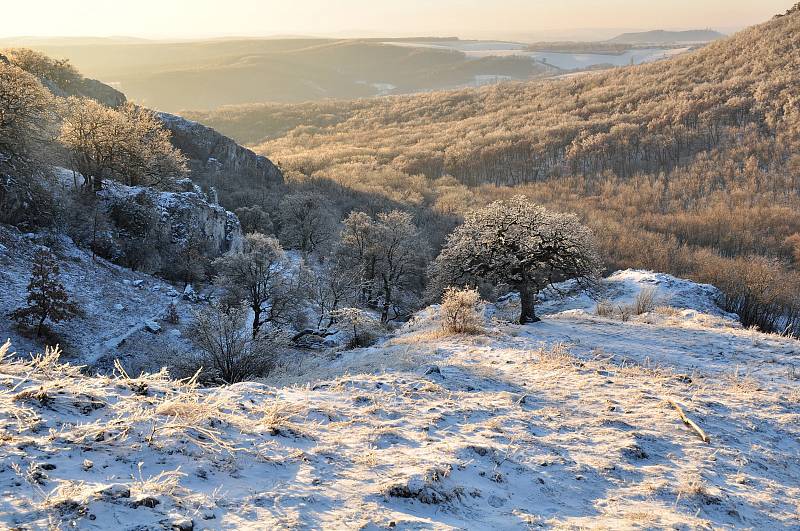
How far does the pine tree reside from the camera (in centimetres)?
1742

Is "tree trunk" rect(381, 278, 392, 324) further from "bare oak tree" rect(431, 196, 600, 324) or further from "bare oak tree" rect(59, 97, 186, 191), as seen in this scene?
"bare oak tree" rect(59, 97, 186, 191)

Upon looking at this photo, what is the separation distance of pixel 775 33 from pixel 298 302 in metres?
135

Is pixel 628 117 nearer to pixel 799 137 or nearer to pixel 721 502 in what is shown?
pixel 799 137

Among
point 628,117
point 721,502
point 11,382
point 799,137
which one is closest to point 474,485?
point 721,502

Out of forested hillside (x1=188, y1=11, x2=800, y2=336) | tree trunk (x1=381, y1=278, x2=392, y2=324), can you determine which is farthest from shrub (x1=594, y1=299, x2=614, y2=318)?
forested hillside (x1=188, y1=11, x2=800, y2=336)

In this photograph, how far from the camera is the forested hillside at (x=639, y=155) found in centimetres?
5112

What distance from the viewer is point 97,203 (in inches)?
1069

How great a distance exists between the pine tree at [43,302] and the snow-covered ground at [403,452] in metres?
12.2

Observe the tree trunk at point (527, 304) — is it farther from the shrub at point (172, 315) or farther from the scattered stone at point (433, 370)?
the shrub at point (172, 315)

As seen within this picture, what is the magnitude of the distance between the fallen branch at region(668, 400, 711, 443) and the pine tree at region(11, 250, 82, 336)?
20.2 m

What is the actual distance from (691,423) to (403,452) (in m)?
5.28

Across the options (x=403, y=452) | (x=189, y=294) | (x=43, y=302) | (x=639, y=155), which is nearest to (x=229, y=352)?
(x=43, y=302)

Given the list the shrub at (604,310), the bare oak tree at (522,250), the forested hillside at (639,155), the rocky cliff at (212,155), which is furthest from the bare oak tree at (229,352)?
the rocky cliff at (212,155)

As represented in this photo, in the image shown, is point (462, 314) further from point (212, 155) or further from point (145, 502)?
point (212, 155)
